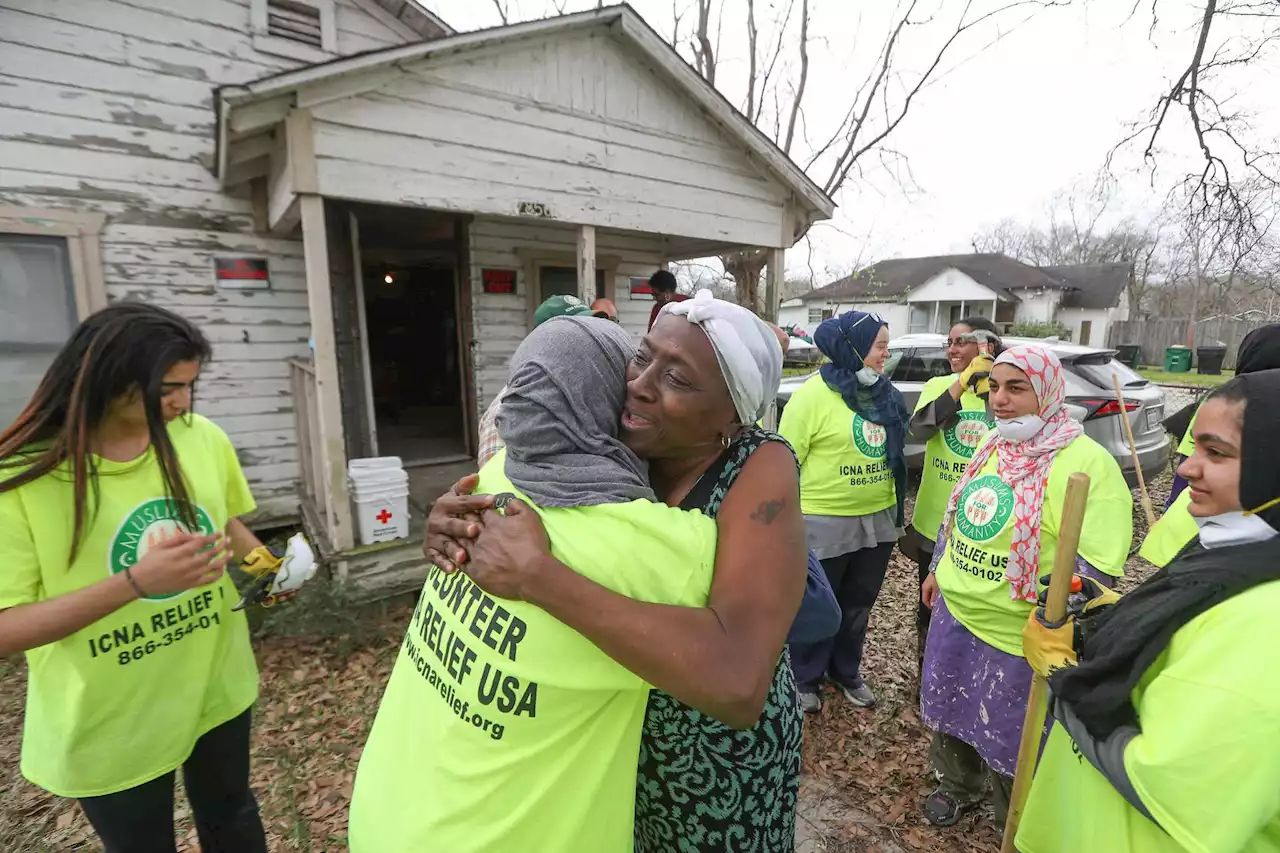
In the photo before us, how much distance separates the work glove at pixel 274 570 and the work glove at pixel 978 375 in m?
3.41

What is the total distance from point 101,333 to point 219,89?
10.1 ft

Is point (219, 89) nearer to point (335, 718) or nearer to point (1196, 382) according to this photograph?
point (335, 718)

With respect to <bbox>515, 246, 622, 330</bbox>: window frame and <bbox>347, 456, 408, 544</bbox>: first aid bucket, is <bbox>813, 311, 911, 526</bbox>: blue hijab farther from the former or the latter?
<bbox>515, 246, 622, 330</bbox>: window frame

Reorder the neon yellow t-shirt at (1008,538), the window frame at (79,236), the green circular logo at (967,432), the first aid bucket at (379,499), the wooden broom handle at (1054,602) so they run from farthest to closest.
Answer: the window frame at (79,236) < the first aid bucket at (379,499) < the green circular logo at (967,432) < the neon yellow t-shirt at (1008,538) < the wooden broom handle at (1054,602)

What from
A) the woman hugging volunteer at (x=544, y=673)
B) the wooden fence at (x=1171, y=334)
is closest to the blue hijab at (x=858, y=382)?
the woman hugging volunteer at (x=544, y=673)

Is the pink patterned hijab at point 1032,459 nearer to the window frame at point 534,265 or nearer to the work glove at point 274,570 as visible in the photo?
the work glove at point 274,570

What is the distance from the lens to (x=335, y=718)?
357 centimetres

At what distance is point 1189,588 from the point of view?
1.21m

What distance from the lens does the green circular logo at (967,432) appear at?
3312mm

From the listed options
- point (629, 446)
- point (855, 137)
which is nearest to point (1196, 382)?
point (855, 137)

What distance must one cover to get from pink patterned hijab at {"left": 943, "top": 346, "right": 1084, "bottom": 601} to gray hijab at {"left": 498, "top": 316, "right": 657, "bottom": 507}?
187 cm

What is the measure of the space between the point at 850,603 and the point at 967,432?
4.05 ft

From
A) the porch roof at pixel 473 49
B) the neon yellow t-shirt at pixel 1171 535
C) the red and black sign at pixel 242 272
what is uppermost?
the porch roof at pixel 473 49

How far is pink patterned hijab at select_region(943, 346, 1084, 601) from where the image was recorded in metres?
2.23
